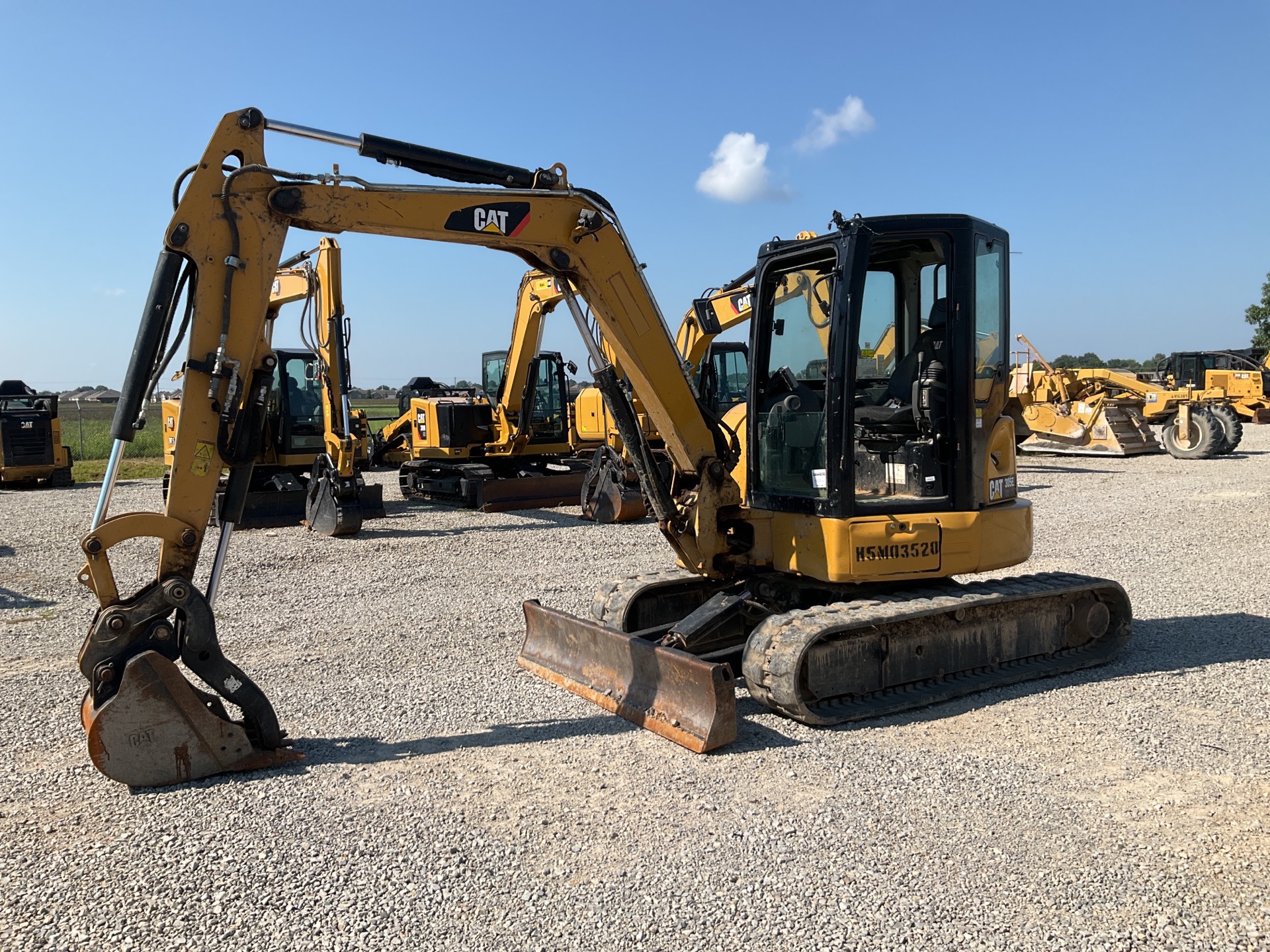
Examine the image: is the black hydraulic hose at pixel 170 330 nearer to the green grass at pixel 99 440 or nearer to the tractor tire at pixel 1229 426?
the green grass at pixel 99 440

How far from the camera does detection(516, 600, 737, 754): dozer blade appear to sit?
509 cm

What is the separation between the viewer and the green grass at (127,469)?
2405 centimetres

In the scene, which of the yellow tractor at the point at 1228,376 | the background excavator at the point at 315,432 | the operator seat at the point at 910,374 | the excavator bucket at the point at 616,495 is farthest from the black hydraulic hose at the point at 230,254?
the yellow tractor at the point at 1228,376

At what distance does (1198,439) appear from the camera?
22828mm

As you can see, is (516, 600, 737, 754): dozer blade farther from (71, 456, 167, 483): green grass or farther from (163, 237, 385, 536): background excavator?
(71, 456, 167, 483): green grass

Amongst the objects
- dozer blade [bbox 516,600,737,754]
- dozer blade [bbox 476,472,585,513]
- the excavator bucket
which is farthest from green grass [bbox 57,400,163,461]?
dozer blade [bbox 516,600,737,754]

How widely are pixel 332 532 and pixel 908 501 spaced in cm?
936

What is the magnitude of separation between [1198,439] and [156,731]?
23882mm

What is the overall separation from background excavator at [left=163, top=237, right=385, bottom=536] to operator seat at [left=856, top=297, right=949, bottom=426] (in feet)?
28.1

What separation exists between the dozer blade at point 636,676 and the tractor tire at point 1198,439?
67.9 ft

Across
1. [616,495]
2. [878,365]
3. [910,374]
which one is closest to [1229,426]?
[616,495]

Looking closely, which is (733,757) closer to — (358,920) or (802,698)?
(802,698)

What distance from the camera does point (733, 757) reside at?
5027mm

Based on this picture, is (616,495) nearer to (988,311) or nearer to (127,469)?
(988,311)
